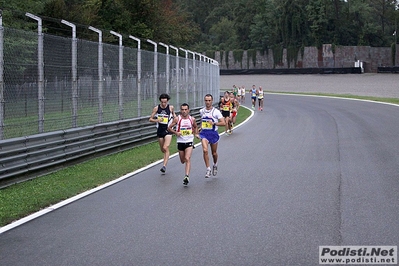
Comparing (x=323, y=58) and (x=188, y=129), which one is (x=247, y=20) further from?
(x=188, y=129)

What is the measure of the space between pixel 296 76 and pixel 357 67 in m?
6.91

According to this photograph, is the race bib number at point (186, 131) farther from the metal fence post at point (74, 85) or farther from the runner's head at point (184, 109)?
the metal fence post at point (74, 85)

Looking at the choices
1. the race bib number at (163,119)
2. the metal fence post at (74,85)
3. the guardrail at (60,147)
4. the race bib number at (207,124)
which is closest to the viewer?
the guardrail at (60,147)

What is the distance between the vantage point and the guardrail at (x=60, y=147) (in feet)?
39.9

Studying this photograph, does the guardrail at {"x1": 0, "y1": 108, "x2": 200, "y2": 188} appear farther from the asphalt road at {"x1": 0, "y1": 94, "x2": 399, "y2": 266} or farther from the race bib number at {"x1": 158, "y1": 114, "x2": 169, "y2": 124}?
the race bib number at {"x1": 158, "y1": 114, "x2": 169, "y2": 124}

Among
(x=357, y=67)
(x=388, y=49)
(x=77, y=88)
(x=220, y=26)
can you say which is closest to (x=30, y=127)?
(x=77, y=88)

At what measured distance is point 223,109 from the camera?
25.3 m

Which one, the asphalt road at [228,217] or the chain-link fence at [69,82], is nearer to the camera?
the asphalt road at [228,217]

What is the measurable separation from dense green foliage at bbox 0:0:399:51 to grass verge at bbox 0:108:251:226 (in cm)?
2441

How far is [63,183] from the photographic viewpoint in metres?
12.5

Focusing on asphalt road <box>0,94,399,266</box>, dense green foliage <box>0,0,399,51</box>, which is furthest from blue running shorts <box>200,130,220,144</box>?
dense green foliage <box>0,0,399,51</box>

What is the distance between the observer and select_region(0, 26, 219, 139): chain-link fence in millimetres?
12766

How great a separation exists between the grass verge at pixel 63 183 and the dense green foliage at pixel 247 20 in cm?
2441

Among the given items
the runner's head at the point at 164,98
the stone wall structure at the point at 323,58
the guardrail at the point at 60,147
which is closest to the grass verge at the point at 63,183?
the guardrail at the point at 60,147
